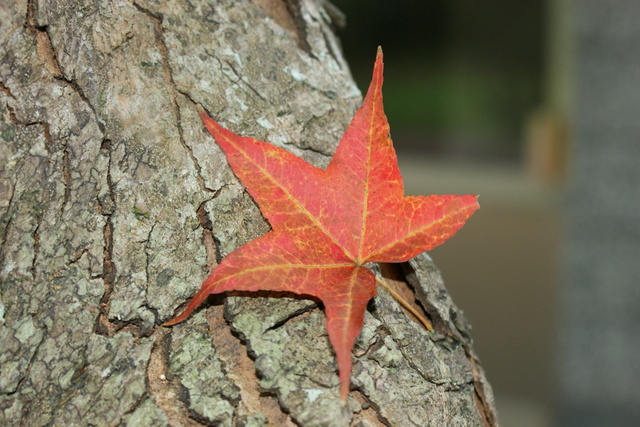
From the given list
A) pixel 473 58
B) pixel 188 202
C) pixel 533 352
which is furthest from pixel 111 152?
pixel 533 352

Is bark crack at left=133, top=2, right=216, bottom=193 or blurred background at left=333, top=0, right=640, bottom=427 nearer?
bark crack at left=133, top=2, right=216, bottom=193

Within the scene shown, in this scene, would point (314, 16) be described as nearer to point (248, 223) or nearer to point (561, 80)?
point (248, 223)

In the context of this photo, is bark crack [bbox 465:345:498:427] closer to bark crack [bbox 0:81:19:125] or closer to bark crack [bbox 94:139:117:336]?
bark crack [bbox 94:139:117:336]

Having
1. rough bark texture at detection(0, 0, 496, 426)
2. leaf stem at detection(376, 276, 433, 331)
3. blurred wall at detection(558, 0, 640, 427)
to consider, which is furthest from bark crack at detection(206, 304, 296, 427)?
blurred wall at detection(558, 0, 640, 427)

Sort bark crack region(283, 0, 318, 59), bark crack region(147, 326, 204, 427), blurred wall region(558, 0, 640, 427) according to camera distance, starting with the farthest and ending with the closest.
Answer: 1. blurred wall region(558, 0, 640, 427)
2. bark crack region(283, 0, 318, 59)
3. bark crack region(147, 326, 204, 427)

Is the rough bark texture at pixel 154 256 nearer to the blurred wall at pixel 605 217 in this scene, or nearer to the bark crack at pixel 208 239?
the bark crack at pixel 208 239

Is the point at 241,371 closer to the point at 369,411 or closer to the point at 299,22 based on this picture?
the point at 369,411
